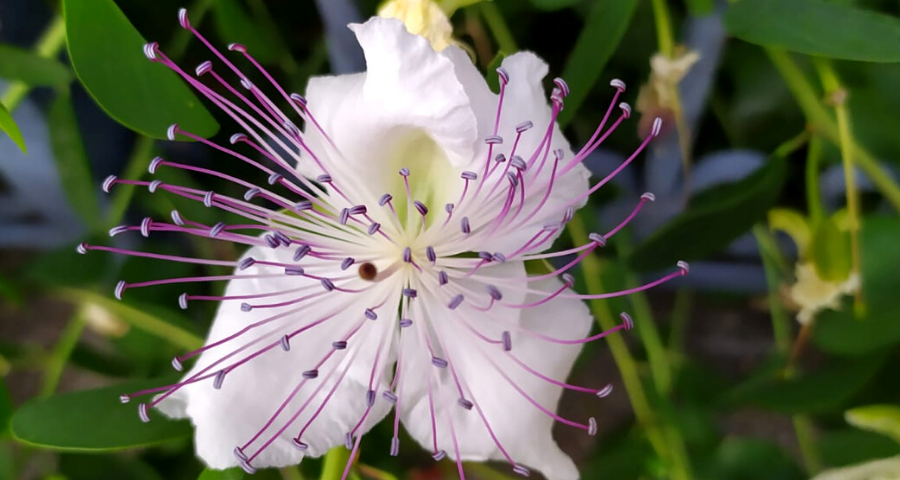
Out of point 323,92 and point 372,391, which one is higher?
point 323,92

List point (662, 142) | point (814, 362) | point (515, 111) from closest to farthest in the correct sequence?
1. point (515, 111)
2. point (662, 142)
3. point (814, 362)

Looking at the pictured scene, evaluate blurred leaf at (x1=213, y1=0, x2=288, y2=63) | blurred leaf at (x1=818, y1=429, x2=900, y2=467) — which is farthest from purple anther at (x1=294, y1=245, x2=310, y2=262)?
blurred leaf at (x1=818, y1=429, x2=900, y2=467)

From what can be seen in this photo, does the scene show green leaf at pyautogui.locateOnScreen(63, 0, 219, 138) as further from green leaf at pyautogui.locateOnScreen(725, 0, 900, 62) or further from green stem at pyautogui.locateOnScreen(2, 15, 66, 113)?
green leaf at pyautogui.locateOnScreen(725, 0, 900, 62)

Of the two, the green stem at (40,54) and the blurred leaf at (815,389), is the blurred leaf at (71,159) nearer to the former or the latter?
the green stem at (40,54)

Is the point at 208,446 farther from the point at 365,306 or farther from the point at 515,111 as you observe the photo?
the point at 515,111

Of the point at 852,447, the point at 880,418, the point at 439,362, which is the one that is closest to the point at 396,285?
the point at 439,362

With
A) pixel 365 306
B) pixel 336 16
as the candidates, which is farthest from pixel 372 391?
pixel 336 16

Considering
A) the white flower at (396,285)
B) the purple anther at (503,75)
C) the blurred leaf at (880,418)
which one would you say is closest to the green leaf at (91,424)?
the white flower at (396,285)
